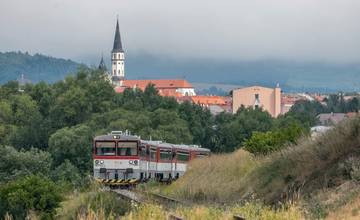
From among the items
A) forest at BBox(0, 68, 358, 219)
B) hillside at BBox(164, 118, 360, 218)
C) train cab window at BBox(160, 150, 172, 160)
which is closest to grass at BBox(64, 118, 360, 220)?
hillside at BBox(164, 118, 360, 218)

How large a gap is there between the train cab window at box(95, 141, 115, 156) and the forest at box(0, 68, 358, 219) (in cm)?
3229

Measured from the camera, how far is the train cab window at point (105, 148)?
4116cm

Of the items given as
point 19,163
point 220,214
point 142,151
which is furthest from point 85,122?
point 220,214

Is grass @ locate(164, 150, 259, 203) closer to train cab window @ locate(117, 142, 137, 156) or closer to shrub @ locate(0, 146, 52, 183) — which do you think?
train cab window @ locate(117, 142, 137, 156)

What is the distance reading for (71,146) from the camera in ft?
308

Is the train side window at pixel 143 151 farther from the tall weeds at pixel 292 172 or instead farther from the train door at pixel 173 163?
the tall weeds at pixel 292 172

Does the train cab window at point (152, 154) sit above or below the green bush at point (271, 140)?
below

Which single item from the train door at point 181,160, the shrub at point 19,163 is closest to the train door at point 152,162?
the train door at point 181,160

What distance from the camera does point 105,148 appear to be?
41344mm

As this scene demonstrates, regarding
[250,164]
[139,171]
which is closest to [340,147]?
[250,164]

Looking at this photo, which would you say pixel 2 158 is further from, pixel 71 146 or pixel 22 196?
pixel 22 196

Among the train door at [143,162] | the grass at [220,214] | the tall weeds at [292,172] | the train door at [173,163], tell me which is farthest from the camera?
the train door at [173,163]

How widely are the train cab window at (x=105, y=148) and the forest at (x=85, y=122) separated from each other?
32.3 meters

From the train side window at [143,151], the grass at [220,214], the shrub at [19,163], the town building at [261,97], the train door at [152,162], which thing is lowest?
the shrub at [19,163]
